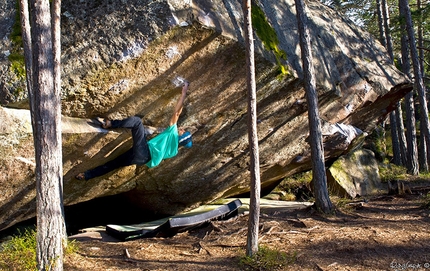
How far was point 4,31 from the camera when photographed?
6.21 metres

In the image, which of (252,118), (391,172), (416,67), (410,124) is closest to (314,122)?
(252,118)

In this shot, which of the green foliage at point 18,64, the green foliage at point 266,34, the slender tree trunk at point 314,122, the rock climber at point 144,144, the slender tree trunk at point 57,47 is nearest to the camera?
the slender tree trunk at point 57,47

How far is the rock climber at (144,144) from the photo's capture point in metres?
7.11

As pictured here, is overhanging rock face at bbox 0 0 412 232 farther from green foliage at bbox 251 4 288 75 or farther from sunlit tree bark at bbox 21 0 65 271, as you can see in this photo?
sunlit tree bark at bbox 21 0 65 271

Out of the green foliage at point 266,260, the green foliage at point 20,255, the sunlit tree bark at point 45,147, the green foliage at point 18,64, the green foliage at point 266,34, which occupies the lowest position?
the green foliage at point 266,260

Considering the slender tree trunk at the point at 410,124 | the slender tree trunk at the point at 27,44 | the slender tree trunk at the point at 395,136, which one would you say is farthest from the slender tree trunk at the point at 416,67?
the slender tree trunk at the point at 27,44

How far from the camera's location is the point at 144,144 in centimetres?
723

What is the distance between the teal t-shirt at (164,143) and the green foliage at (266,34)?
2555 millimetres

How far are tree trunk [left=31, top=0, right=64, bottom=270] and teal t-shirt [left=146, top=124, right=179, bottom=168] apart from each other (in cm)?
228

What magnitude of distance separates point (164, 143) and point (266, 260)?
2852mm

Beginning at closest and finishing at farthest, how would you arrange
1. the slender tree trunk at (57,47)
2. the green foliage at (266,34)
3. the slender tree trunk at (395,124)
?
the slender tree trunk at (57,47) → the green foliage at (266,34) → the slender tree trunk at (395,124)

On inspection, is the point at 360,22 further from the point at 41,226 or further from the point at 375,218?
the point at 41,226

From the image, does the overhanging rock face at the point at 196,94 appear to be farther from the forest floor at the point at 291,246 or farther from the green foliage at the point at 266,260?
the green foliage at the point at 266,260

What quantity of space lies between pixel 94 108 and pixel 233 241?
11.1 feet
